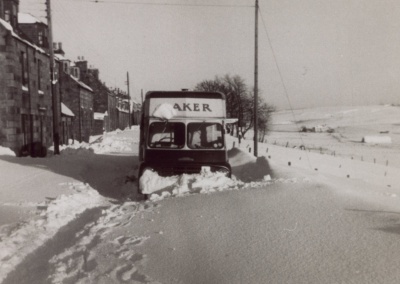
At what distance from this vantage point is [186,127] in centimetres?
1120

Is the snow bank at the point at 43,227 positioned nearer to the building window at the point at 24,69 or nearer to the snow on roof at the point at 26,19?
the building window at the point at 24,69

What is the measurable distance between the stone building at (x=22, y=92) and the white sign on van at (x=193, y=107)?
11.9 m

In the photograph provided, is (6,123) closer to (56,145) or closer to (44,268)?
(56,145)

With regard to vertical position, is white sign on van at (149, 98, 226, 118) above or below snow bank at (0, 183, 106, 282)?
Answer: above

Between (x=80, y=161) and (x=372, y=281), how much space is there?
54.4ft

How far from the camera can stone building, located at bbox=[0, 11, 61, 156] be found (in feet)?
72.0

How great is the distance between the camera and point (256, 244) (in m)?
5.88

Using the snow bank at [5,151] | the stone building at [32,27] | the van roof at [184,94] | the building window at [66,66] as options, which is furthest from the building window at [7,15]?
the building window at [66,66]

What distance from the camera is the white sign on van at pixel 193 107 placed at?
11.2 m

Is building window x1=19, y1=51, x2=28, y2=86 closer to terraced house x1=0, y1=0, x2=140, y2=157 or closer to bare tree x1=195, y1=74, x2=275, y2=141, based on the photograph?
terraced house x1=0, y1=0, x2=140, y2=157

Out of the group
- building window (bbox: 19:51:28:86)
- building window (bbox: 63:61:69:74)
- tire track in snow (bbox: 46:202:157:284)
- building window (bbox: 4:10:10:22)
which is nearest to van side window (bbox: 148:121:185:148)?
tire track in snow (bbox: 46:202:157:284)

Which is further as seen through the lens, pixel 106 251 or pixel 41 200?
pixel 41 200

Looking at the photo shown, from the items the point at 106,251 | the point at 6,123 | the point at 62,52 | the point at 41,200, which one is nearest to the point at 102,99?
the point at 62,52

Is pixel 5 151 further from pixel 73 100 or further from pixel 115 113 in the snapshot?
pixel 115 113
